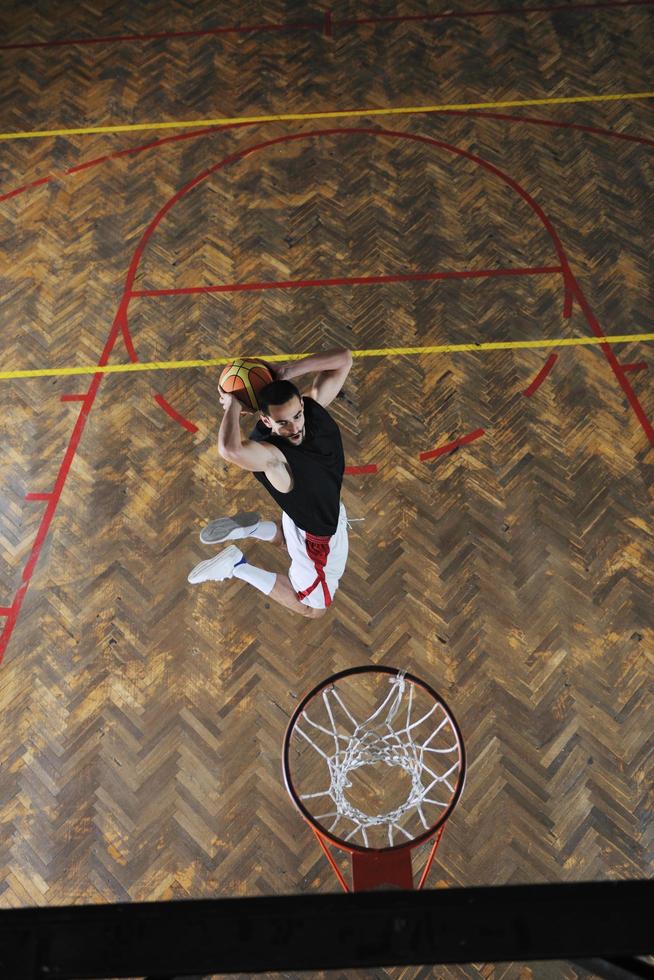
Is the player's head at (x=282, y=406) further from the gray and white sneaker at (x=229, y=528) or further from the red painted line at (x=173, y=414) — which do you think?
the red painted line at (x=173, y=414)

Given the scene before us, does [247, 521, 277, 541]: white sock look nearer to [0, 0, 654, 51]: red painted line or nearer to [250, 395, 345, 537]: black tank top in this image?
[250, 395, 345, 537]: black tank top

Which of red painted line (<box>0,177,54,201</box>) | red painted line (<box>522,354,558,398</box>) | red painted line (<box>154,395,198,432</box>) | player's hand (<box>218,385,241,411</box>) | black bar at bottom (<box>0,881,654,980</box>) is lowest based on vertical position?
red painted line (<box>522,354,558,398</box>)

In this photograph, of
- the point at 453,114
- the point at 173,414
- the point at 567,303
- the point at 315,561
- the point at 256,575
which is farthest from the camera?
the point at 453,114

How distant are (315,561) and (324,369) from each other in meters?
1.09

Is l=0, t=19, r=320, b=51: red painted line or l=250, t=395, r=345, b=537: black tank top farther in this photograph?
l=0, t=19, r=320, b=51: red painted line

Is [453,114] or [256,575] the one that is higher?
[453,114]

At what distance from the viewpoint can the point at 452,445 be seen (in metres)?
6.23

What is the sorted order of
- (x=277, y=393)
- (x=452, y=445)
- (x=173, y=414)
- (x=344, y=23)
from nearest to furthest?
(x=277, y=393) → (x=452, y=445) → (x=173, y=414) → (x=344, y=23)

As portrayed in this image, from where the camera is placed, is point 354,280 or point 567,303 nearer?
point 567,303

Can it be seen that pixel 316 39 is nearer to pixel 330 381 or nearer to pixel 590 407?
pixel 590 407

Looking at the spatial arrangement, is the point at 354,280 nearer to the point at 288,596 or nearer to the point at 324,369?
the point at 324,369

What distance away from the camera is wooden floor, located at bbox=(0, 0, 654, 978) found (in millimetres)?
4934

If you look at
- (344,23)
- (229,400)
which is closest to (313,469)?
(229,400)

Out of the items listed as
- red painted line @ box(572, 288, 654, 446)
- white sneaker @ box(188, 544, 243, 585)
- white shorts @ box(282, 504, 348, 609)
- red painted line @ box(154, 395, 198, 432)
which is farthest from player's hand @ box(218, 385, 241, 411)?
red painted line @ box(572, 288, 654, 446)
